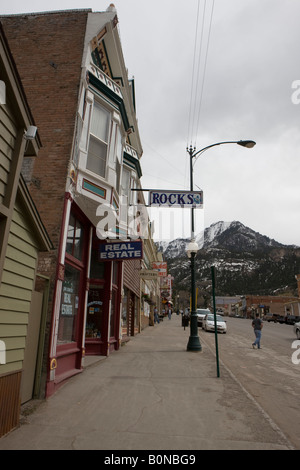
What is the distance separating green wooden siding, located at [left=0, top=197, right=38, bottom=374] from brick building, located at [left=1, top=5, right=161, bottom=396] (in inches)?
63.1

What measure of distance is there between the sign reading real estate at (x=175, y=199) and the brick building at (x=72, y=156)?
1.20 m

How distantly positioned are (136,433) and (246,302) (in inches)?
4051

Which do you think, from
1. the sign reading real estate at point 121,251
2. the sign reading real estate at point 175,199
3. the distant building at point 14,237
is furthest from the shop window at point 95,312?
the distant building at point 14,237

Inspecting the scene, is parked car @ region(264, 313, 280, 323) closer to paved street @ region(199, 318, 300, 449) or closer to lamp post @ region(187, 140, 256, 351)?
paved street @ region(199, 318, 300, 449)

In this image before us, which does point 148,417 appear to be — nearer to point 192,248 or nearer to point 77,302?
point 77,302

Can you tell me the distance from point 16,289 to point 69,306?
3278mm

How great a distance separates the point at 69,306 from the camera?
25.2ft

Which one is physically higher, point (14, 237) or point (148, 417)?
point (14, 237)

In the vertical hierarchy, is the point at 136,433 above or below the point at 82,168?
below

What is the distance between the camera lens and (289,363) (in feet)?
35.7

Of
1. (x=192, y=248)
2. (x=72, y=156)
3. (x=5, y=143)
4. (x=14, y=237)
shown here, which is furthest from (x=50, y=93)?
(x=192, y=248)
